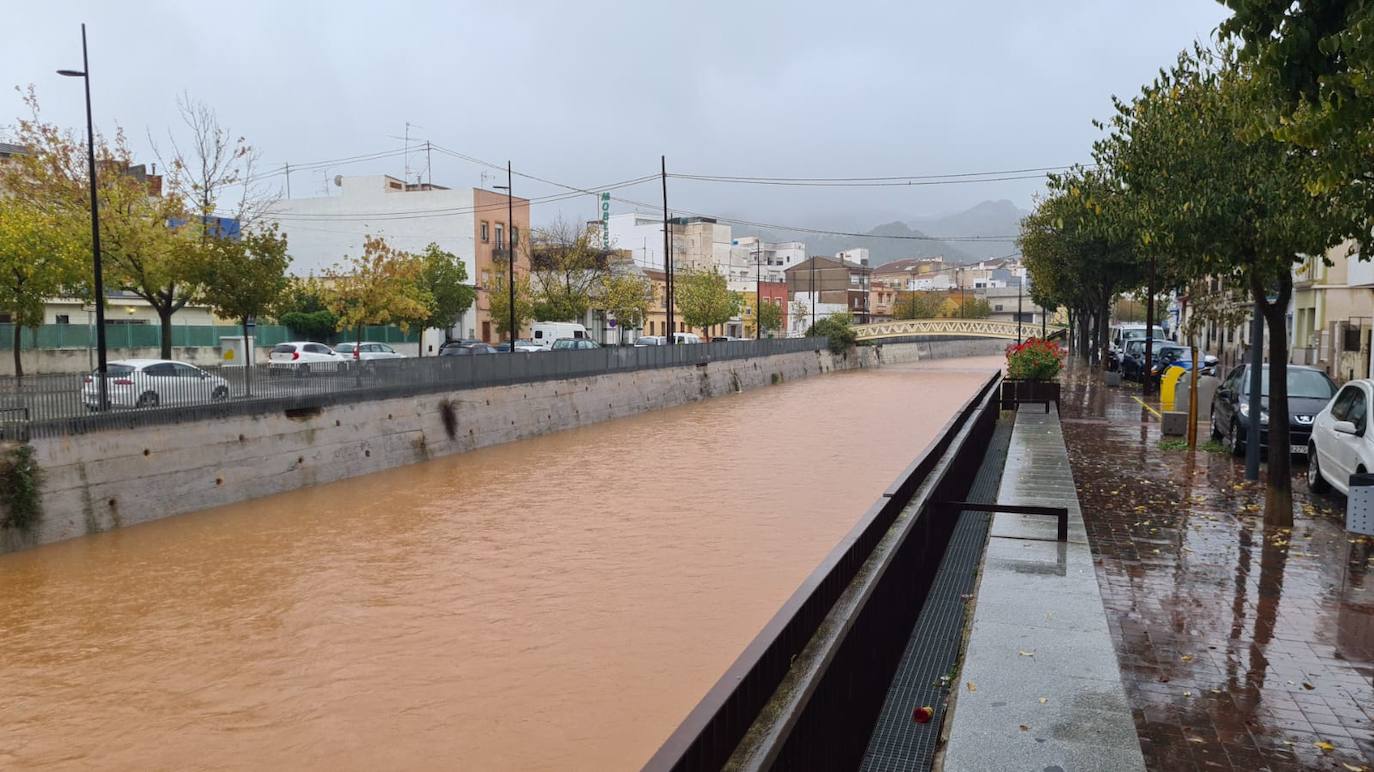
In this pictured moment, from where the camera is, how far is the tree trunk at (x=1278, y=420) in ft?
34.2

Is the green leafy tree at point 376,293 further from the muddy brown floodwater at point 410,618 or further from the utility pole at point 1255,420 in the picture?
the utility pole at point 1255,420

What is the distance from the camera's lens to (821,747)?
4.29 meters

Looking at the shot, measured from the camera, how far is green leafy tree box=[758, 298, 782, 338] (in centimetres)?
9419

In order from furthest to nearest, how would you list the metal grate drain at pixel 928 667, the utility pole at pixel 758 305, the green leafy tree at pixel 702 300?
the green leafy tree at pixel 702 300
the utility pole at pixel 758 305
the metal grate drain at pixel 928 667

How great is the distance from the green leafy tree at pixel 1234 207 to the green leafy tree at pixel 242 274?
74.3 feet

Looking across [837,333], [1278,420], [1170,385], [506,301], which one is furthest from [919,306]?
[1278,420]

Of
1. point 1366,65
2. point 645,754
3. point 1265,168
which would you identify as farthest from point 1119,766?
point 1265,168

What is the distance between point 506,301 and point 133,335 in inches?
817

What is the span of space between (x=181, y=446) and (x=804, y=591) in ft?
46.1

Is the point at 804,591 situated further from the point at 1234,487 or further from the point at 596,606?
the point at 1234,487

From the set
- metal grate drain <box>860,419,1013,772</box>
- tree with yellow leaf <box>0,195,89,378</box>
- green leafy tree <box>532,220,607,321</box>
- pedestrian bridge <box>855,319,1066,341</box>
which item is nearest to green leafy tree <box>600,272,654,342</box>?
green leafy tree <box>532,220,607,321</box>

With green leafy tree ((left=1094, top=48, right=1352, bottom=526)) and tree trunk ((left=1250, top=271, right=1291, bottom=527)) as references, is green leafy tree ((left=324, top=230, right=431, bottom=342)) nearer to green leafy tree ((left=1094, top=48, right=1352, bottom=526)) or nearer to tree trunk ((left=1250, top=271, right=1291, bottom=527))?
green leafy tree ((left=1094, top=48, right=1352, bottom=526))

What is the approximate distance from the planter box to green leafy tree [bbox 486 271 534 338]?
117 feet

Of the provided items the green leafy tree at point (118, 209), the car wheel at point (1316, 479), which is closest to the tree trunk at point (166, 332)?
the green leafy tree at point (118, 209)
